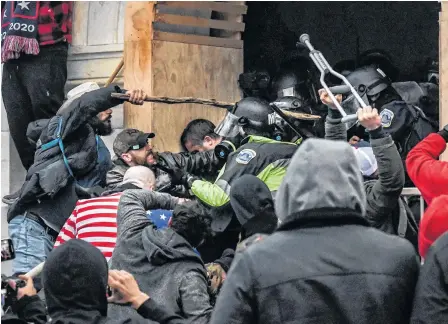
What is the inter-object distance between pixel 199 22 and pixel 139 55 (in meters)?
0.63

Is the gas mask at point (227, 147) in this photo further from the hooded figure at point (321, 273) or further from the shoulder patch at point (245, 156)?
the hooded figure at point (321, 273)

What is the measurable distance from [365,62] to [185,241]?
3799 millimetres

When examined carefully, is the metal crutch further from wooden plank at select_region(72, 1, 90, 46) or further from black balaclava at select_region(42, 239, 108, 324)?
wooden plank at select_region(72, 1, 90, 46)

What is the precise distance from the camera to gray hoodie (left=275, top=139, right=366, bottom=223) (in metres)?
5.07

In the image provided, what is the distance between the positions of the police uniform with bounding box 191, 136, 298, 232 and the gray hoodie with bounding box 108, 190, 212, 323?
1.32 metres

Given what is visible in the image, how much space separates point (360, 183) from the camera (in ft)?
17.0

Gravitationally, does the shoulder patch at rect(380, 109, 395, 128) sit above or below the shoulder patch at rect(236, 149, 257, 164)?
above

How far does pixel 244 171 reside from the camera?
889cm

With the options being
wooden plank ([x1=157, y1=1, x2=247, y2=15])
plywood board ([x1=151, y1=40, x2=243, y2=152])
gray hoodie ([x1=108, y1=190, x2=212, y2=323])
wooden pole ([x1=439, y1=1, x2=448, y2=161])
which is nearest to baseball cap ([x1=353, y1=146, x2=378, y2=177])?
wooden pole ([x1=439, y1=1, x2=448, y2=161])

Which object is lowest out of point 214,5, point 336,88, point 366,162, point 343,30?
point 366,162

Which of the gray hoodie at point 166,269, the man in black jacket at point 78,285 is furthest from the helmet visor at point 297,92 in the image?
the man in black jacket at point 78,285

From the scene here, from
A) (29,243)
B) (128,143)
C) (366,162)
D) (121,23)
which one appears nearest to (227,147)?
(128,143)

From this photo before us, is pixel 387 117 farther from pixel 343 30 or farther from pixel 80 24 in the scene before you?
pixel 343 30

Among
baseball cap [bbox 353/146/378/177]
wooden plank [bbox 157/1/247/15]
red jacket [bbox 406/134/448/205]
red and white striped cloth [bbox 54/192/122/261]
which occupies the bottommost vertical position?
red and white striped cloth [bbox 54/192/122/261]
